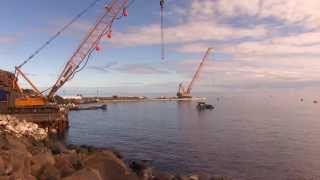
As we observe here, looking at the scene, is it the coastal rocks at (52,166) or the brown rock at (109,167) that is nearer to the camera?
the coastal rocks at (52,166)

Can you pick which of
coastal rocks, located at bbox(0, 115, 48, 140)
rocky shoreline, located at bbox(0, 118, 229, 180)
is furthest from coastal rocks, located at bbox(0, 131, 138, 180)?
coastal rocks, located at bbox(0, 115, 48, 140)

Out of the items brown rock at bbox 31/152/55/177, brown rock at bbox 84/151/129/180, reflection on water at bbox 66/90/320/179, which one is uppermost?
brown rock at bbox 31/152/55/177

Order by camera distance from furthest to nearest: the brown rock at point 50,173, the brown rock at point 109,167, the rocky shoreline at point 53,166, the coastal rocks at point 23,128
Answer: the coastal rocks at point 23,128
the brown rock at point 109,167
the brown rock at point 50,173
the rocky shoreline at point 53,166

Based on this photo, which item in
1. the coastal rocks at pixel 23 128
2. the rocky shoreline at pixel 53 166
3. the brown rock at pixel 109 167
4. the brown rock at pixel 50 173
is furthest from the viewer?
the coastal rocks at pixel 23 128

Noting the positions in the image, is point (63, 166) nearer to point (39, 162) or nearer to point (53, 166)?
point (53, 166)

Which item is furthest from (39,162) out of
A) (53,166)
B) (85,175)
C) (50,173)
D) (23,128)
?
(23,128)

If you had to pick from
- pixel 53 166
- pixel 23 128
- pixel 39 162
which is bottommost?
pixel 23 128

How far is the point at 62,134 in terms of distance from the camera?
254 feet

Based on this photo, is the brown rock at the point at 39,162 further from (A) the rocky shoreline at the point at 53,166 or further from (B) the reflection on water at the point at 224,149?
(B) the reflection on water at the point at 224,149

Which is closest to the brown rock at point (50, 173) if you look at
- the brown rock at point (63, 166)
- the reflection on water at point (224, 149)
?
the brown rock at point (63, 166)

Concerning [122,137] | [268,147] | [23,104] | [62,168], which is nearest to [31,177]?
[62,168]

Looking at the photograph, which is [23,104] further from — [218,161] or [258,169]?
[258,169]

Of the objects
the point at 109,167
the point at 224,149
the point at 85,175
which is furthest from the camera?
the point at 224,149

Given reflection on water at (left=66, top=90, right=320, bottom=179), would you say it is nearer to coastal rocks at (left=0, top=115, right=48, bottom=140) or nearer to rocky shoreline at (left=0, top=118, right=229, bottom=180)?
coastal rocks at (left=0, top=115, right=48, bottom=140)
